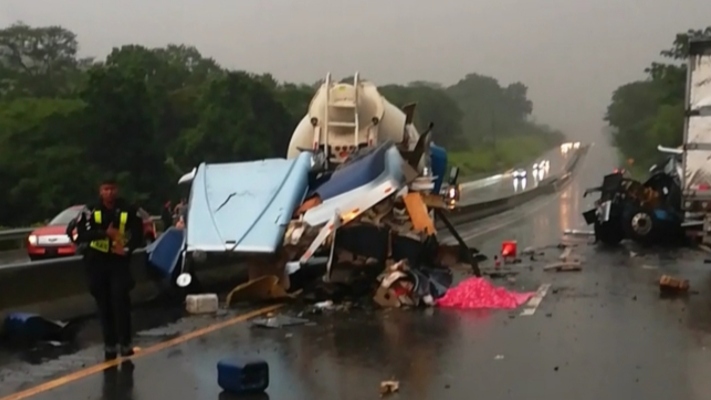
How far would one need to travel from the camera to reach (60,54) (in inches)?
4166

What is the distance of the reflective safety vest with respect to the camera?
427 inches

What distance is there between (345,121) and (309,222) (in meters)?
5.02

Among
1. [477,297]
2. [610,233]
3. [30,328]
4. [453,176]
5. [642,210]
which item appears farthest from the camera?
[610,233]

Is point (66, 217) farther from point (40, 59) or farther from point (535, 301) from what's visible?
point (40, 59)

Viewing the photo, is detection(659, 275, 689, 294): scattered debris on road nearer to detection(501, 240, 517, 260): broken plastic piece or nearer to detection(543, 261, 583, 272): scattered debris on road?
detection(543, 261, 583, 272): scattered debris on road

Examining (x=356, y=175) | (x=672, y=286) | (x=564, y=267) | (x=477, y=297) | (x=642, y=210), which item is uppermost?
(x=356, y=175)

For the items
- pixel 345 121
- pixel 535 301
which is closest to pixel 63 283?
pixel 535 301

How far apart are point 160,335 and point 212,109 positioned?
52772mm

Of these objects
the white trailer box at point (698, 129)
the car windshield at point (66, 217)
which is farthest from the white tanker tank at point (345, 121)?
the car windshield at point (66, 217)

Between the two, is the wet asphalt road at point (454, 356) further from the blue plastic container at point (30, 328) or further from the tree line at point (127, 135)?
the tree line at point (127, 135)

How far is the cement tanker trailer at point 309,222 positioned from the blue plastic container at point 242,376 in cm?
596

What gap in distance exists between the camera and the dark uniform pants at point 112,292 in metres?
11.0

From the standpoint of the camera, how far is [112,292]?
11016 millimetres

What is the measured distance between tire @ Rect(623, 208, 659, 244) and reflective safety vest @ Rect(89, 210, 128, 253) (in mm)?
18992
